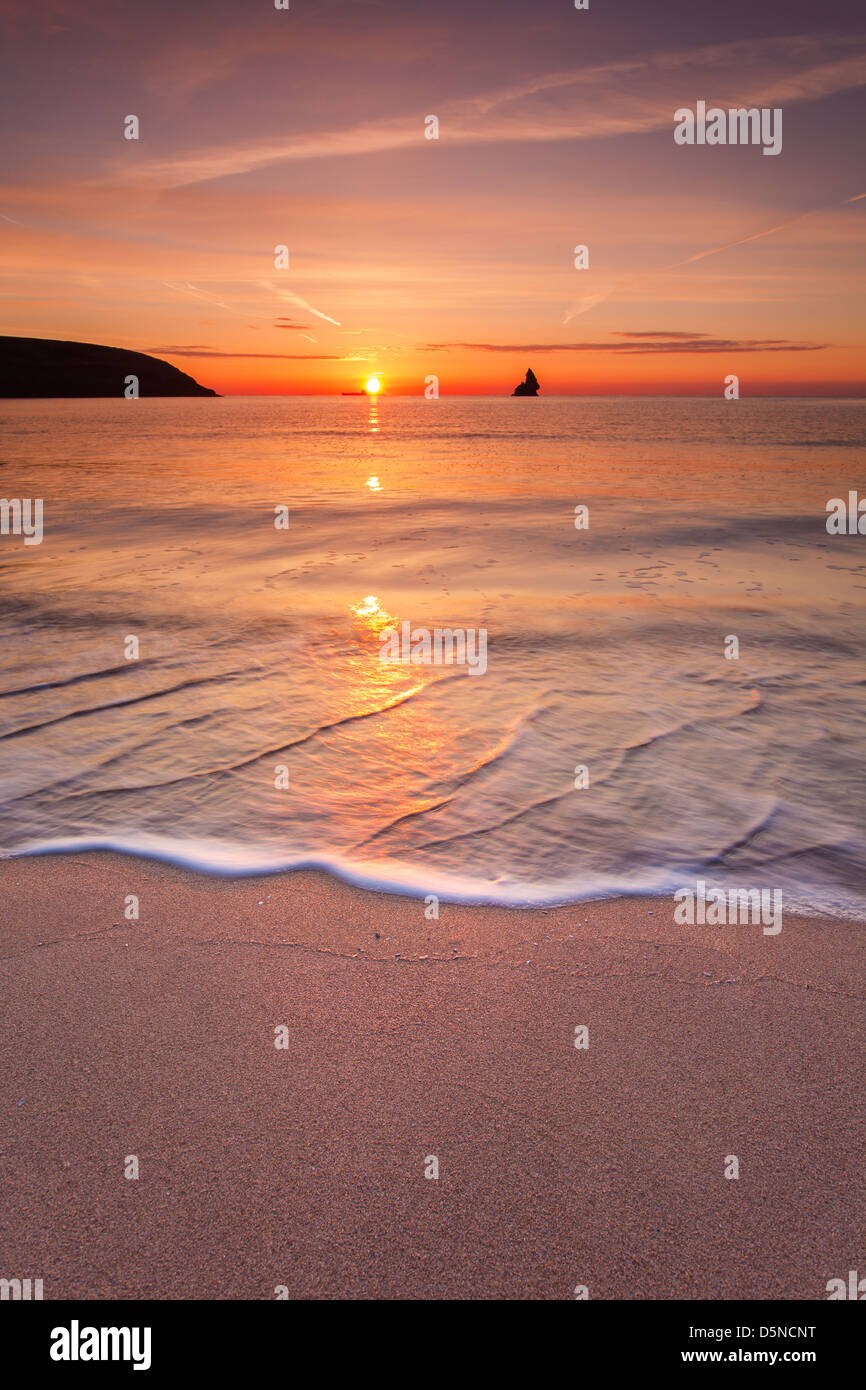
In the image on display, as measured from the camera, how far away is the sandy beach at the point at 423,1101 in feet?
6.57

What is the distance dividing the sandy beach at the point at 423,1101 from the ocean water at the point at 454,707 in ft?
1.79

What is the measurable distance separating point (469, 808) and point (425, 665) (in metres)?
2.64

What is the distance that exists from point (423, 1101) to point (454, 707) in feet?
12.4

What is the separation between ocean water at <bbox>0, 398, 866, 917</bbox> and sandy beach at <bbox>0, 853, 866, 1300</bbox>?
544 millimetres

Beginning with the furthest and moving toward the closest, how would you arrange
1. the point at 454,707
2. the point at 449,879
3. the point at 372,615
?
the point at 372,615
the point at 454,707
the point at 449,879

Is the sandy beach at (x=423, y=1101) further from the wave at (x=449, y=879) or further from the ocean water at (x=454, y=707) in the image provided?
the ocean water at (x=454, y=707)

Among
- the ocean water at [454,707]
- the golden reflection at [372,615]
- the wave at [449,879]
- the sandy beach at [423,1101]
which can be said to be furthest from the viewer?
the golden reflection at [372,615]

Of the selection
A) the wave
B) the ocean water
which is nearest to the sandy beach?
the wave

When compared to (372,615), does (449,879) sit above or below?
below

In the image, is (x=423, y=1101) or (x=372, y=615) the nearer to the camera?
(x=423, y=1101)

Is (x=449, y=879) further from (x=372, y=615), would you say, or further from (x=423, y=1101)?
(x=372, y=615)

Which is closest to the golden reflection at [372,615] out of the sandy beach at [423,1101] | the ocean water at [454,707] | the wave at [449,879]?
the ocean water at [454,707]

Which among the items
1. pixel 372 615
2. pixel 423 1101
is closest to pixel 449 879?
pixel 423 1101

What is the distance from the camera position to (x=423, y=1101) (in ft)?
8.02
